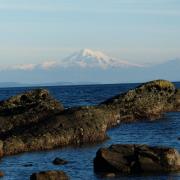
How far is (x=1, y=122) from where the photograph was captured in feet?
191

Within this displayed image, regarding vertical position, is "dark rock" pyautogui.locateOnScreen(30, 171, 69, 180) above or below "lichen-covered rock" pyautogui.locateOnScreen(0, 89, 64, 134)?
below

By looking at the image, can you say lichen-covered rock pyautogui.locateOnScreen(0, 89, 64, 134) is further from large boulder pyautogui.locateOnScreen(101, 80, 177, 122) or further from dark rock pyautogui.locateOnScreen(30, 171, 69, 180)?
dark rock pyautogui.locateOnScreen(30, 171, 69, 180)

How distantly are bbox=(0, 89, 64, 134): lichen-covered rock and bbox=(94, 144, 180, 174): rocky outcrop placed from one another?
61.5ft

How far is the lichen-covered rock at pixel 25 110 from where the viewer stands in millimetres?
58188

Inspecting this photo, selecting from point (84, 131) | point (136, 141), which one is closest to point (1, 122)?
point (84, 131)

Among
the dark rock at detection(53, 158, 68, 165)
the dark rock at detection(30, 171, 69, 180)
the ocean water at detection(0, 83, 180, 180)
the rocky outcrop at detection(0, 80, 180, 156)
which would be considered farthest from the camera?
the rocky outcrop at detection(0, 80, 180, 156)

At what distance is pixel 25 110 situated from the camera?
61.5 m

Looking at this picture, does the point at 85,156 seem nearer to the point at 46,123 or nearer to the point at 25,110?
the point at 46,123

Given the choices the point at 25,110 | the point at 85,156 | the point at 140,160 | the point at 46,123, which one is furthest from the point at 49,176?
the point at 25,110

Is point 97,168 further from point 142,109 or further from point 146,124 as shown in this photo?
point 142,109

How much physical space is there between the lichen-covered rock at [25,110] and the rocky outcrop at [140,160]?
18.7 meters

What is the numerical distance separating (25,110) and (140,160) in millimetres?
24533

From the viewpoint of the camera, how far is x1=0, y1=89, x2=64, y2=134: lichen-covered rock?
58188mm

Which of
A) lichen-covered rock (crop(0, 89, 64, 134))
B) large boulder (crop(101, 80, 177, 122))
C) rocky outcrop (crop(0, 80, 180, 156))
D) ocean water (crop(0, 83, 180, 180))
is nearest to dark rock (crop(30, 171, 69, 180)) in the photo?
ocean water (crop(0, 83, 180, 180))
